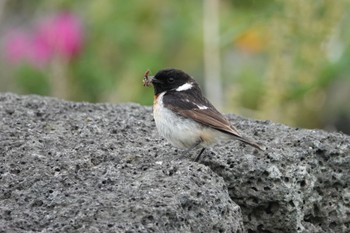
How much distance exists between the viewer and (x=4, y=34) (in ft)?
36.4

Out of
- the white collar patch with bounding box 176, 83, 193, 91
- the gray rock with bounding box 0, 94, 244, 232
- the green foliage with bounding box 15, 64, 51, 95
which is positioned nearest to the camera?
the gray rock with bounding box 0, 94, 244, 232

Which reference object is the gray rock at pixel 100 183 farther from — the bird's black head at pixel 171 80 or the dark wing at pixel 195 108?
the bird's black head at pixel 171 80

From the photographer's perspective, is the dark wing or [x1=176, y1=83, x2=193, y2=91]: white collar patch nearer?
the dark wing

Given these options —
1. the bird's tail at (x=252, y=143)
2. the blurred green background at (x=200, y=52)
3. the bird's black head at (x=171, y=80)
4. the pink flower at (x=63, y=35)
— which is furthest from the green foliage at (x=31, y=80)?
the bird's tail at (x=252, y=143)

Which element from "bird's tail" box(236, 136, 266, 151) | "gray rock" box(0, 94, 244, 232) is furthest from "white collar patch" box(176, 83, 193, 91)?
"bird's tail" box(236, 136, 266, 151)

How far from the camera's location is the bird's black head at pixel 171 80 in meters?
6.15

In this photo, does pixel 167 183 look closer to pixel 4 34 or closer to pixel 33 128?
pixel 33 128

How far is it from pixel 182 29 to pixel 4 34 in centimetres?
209

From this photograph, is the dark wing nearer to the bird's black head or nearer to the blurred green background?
the bird's black head

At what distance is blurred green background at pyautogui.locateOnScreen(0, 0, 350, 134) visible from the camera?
8320 mm

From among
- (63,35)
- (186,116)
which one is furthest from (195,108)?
(63,35)

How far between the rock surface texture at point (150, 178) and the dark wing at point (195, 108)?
17 centimetres

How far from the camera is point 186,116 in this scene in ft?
18.8

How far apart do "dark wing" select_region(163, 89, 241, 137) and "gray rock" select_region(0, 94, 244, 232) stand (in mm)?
228
